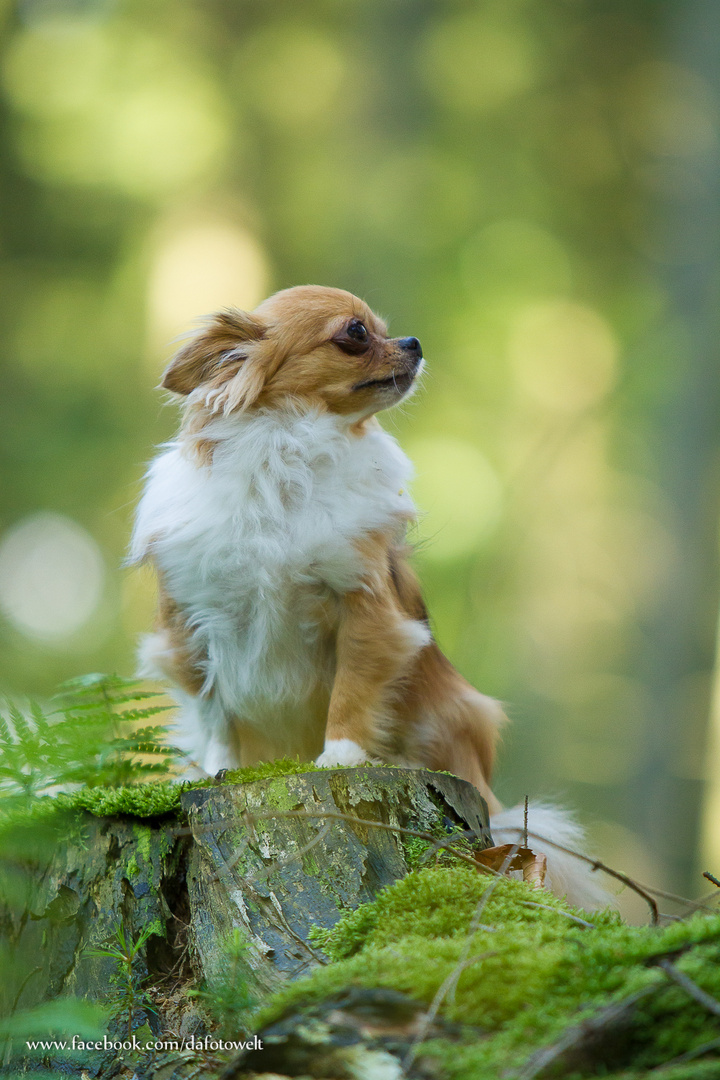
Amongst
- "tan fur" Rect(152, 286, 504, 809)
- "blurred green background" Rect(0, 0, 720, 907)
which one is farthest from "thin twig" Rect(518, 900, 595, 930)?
"blurred green background" Rect(0, 0, 720, 907)

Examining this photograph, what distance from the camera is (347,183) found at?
30.5ft

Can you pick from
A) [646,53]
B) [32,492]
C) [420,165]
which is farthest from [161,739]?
[646,53]

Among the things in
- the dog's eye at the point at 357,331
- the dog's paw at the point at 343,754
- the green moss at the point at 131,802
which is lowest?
the green moss at the point at 131,802

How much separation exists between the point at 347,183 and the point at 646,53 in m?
3.73

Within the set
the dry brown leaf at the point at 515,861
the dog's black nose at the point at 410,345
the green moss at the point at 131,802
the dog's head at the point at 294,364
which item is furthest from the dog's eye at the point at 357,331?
the dry brown leaf at the point at 515,861

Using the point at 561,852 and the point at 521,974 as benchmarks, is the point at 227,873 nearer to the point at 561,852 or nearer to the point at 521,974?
the point at 521,974

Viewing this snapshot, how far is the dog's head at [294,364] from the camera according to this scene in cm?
340

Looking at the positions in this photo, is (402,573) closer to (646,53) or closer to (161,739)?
(161,739)

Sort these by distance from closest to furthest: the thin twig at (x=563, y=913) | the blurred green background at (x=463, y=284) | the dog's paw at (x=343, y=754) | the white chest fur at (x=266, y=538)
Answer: the thin twig at (x=563, y=913) < the dog's paw at (x=343, y=754) < the white chest fur at (x=266, y=538) < the blurred green background at (x=463, y=284)

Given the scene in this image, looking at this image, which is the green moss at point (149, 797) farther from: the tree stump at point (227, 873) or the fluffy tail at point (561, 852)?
the fluffy tail at point (561, 852)

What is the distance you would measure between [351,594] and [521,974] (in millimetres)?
1735

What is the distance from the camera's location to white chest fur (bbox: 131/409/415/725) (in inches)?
126

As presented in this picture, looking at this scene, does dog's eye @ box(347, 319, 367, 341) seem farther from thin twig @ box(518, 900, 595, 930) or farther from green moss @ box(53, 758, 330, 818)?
thin twig @ box(518, 900, 595, 930)

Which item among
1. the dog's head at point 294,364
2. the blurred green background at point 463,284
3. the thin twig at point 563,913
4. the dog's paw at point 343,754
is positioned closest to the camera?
the thin twig at point 563,913
